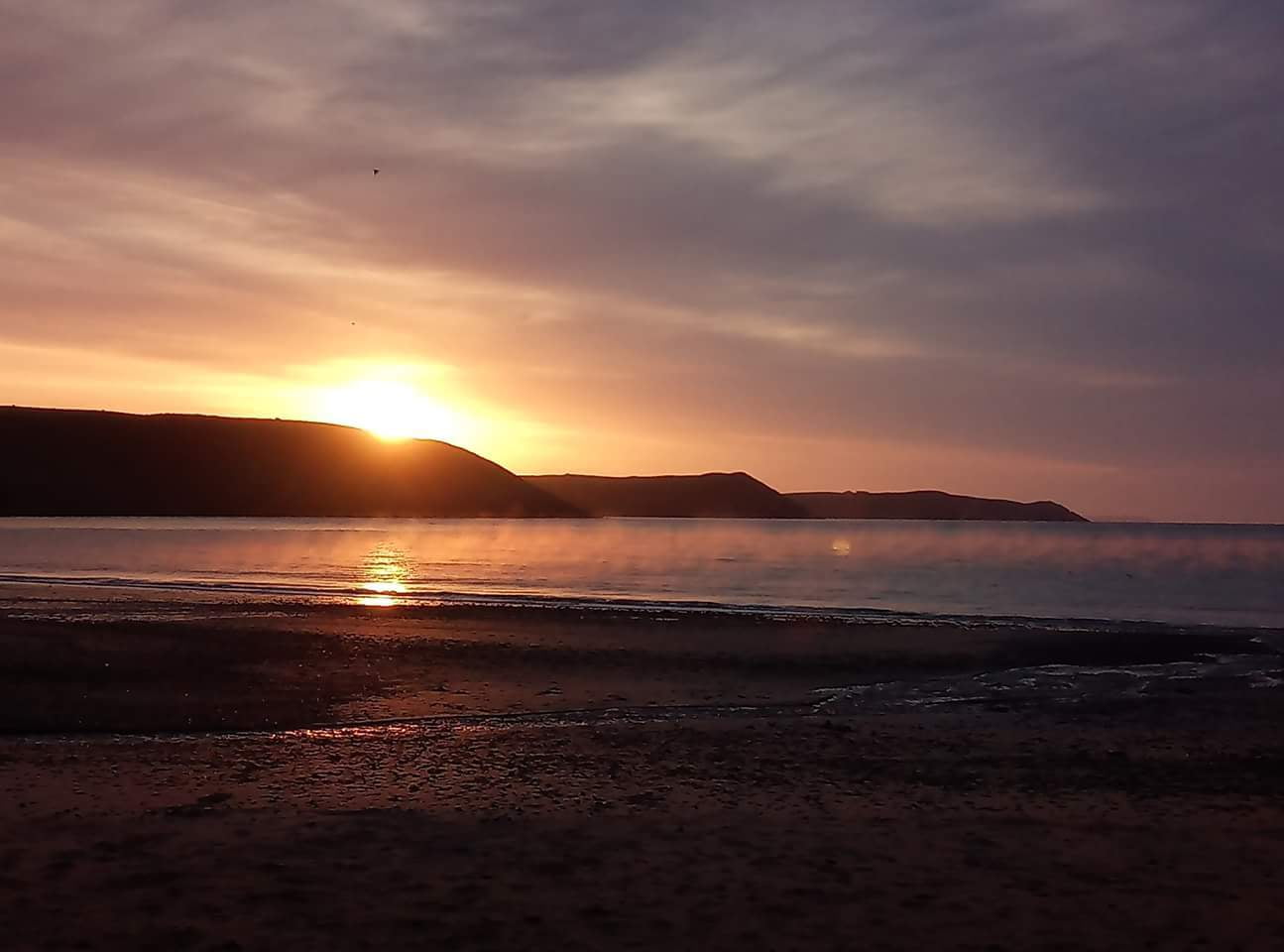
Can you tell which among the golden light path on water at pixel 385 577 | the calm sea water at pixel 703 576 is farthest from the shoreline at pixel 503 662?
the calm sea water at pixel 703 576

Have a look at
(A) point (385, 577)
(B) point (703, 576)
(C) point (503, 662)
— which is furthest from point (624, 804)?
(B) point (703, 576)

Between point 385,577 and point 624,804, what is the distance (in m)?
49.8

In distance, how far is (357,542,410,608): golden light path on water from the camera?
44.4 meters

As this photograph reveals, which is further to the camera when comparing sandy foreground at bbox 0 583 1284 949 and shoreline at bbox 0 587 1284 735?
shoreline at bbox 0 587 1284 735

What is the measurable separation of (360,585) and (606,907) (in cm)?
4687

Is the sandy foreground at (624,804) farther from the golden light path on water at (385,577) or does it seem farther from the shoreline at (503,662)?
the golden light path on water at (385,577)

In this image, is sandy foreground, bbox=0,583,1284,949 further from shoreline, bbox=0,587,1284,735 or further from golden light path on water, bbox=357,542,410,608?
golden light path on water, bbox=357,542,410,608

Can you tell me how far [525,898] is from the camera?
9.51 meters

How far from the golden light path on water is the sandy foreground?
18397 mm

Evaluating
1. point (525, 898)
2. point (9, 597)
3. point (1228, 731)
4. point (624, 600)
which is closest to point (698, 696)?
point (1228, 731)

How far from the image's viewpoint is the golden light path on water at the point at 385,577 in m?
44.4

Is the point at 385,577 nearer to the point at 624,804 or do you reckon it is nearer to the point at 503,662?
the point at 503,662

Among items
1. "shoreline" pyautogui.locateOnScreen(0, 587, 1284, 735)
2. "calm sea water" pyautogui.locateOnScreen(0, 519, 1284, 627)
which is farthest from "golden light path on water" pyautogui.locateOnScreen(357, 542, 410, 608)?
"shoreline" pyautogui.locateOnScreen(0, 587, 1284, 735)

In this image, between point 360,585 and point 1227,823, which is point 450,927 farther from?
point 360,585
